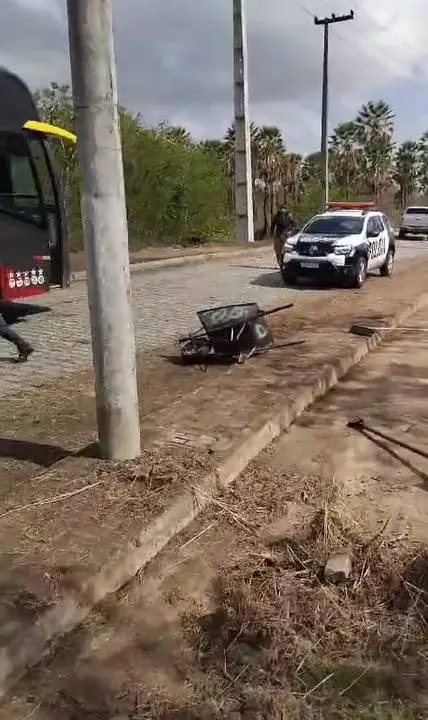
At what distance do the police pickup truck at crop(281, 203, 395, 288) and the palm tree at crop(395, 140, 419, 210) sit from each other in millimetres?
62154

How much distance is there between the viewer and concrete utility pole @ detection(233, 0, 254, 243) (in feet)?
89.4

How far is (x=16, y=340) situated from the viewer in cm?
838

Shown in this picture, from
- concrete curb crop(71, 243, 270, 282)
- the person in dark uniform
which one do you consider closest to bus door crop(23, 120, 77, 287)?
concrete curb crop(71, 243, 270, 282)

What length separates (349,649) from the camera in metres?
3.22

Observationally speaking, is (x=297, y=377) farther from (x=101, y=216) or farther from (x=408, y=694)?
(x=408, y=694)

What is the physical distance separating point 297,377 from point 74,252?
54.4 feet

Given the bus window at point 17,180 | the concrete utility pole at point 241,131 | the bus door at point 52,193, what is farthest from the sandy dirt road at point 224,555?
the concrete utility pole at point 241,131

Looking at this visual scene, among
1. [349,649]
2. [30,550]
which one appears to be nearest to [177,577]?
[30,550]

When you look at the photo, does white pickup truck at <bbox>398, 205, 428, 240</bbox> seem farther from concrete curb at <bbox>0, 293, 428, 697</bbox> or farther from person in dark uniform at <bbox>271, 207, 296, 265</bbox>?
concrete curb at <bbox>0, 293, 428, 697</bbox>

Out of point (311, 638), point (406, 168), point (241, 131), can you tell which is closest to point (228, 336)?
point (311, 638)

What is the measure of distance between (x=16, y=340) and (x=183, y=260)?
592 inches

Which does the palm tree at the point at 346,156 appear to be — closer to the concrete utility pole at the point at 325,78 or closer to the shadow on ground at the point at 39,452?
the concrete utility pole at the point at 325,78

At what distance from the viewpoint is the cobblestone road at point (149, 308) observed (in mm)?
8320

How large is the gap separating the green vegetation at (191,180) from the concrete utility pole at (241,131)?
3.24 metres
